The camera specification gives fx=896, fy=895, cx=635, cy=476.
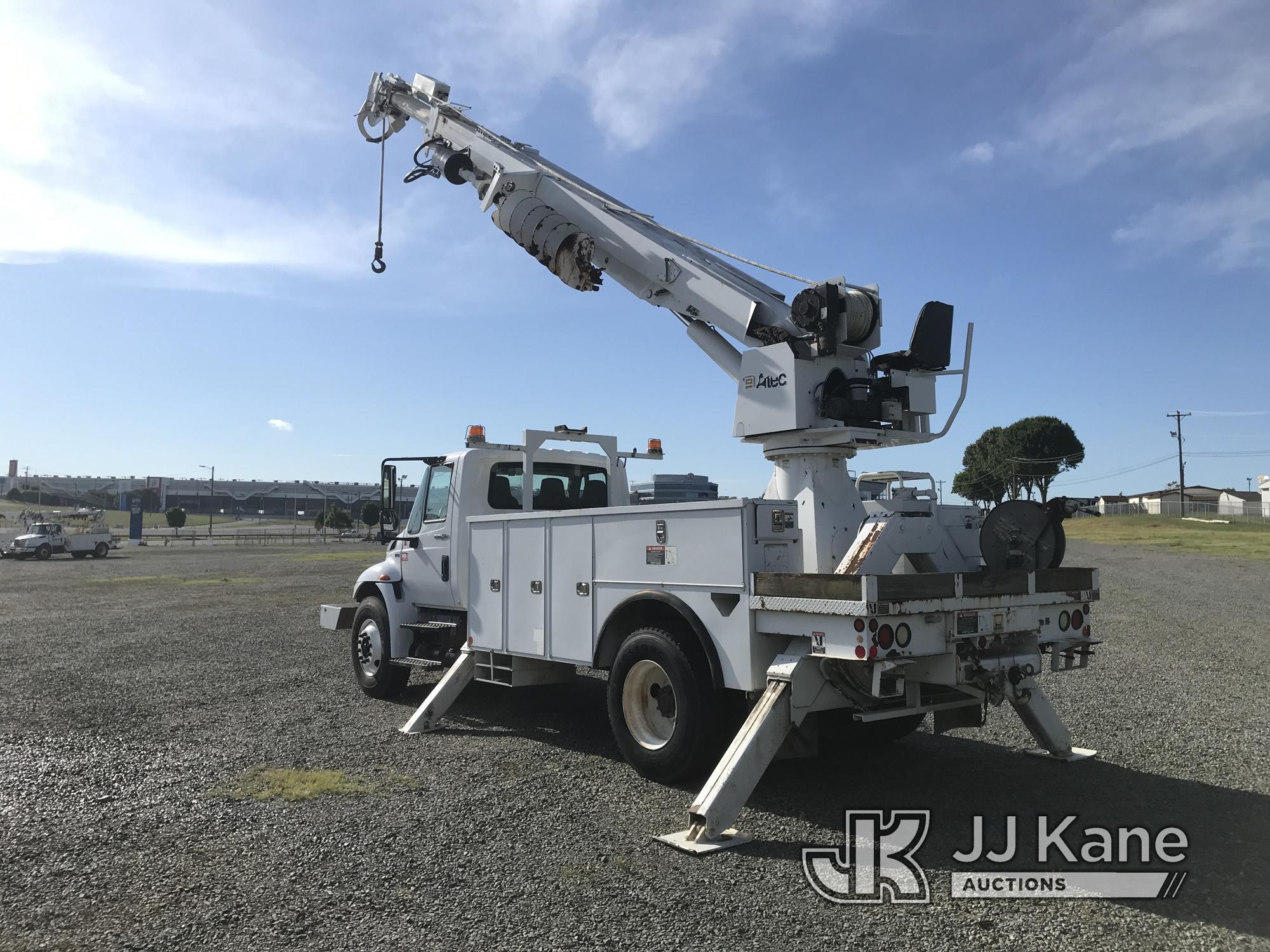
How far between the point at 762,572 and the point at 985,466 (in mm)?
83948

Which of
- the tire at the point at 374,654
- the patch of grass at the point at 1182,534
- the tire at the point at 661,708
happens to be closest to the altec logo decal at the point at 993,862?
the tire at the point at 661,708

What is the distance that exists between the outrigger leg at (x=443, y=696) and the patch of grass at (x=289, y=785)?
4.48 ft

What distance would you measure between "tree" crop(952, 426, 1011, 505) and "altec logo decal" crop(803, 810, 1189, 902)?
76.5m

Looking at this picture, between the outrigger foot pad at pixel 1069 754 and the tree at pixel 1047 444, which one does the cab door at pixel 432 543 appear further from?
the tree at pixel 1047 444

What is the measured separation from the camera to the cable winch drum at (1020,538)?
19.8ft

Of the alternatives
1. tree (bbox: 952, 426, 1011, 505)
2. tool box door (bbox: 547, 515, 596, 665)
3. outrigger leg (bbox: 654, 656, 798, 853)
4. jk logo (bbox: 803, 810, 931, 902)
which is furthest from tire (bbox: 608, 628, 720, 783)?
tree (bbox: 952, 426, 1011, 505)

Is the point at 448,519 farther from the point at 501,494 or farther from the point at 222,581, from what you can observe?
the point at 222,581

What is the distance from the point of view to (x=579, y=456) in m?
9.77

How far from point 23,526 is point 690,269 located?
56844 mm

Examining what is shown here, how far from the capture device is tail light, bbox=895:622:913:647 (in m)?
5.11

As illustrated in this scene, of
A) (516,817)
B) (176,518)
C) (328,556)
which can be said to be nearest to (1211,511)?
(328,556)

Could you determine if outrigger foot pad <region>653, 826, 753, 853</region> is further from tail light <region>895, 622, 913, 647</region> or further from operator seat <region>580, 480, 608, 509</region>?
operator seat <region>580, 480, 608, 509</region>

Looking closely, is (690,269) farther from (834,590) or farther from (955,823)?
(955,823)

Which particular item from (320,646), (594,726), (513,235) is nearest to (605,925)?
(594,726)
